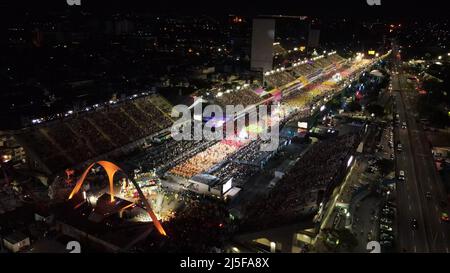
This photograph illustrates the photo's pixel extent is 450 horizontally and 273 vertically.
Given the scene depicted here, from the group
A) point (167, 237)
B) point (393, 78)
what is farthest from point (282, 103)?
point (393, 78)

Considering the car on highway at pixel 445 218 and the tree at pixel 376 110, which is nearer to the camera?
the car on highway at pixel 445 218

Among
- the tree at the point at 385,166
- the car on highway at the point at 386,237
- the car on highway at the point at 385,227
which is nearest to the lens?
the car on highway at the point at 386,237

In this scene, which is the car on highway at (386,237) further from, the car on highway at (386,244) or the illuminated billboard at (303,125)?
the illuminated billboard at (303,125)

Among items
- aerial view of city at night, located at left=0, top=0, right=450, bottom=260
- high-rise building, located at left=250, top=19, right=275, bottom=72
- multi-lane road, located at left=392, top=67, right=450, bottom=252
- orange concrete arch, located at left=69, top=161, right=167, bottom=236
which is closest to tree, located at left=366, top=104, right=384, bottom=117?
aerial view of city at night, located at left=0, top=0, right=450, bottom=260

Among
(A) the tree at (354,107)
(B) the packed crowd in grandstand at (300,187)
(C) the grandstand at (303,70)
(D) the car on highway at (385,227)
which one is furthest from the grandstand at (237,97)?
(D) the car on highway at (385,227)

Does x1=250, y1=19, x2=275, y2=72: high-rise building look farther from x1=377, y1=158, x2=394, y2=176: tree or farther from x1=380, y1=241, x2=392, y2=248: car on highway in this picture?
x1=380, y1=241, x2=392, y2=248: car on highway

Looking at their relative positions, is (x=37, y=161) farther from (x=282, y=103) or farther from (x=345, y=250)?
(x=282, y=103)
